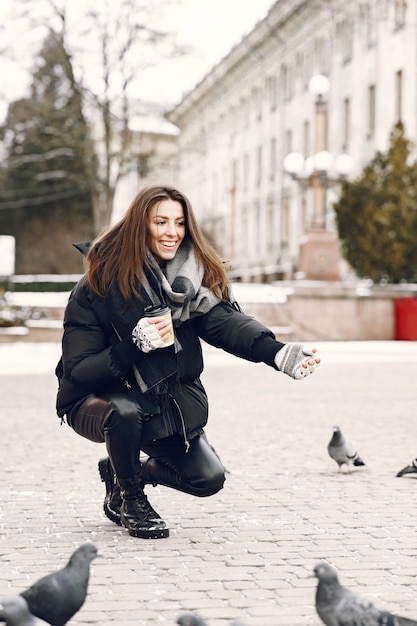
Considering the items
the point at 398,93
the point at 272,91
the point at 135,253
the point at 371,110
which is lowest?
the point at 135,253

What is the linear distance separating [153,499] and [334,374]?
1089 centimetres

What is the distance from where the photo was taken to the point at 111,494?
19.2 ft

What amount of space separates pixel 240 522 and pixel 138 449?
905 millimetres

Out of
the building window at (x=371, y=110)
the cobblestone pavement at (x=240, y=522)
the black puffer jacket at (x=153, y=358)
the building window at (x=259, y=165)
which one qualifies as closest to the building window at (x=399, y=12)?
the building window at (x=371, y=110)

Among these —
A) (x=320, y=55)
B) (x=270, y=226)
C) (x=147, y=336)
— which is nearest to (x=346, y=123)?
(x=320, y=55)

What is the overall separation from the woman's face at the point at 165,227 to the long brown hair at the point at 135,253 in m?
0.03

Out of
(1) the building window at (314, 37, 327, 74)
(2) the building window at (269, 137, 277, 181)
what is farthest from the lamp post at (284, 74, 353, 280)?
(2) the building window at (269, 137, 277, 181)

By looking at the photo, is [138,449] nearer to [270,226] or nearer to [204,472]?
[204,472]

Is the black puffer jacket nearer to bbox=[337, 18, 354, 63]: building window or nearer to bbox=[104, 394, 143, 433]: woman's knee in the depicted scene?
bbox=[104, 394, 143, 433]: woman's knee

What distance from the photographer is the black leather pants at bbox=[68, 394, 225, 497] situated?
210 inches

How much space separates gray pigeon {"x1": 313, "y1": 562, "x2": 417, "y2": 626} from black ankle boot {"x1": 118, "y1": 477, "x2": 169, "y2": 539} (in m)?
2.08

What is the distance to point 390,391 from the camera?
14570 millimetres

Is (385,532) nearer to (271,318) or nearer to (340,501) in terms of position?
(340,501)

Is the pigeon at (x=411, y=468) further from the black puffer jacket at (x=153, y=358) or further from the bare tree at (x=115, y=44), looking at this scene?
the bare tree at (x=115, y=44)
